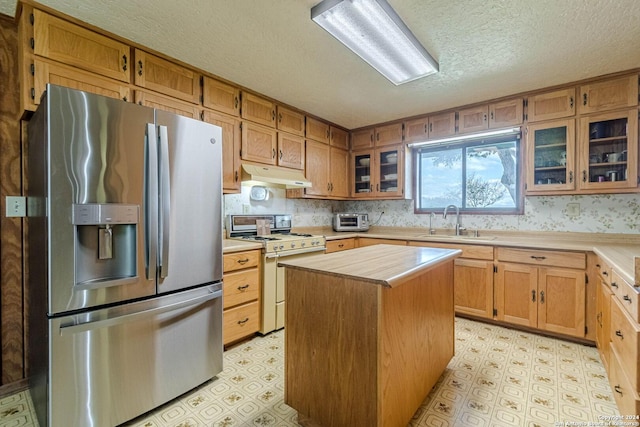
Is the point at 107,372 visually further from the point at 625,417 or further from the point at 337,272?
the point at 625,417

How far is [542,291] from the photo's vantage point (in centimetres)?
273

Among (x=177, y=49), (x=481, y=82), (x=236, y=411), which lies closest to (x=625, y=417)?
(x=236, y=411)

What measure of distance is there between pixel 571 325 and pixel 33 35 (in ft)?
14.9

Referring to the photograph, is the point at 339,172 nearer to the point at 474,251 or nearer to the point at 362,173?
the point at 362,173

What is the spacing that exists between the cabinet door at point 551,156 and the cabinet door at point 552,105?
7 cm

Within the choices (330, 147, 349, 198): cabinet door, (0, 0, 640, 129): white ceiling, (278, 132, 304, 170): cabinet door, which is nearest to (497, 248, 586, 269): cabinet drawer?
(0, 0, 640, 129): white ceiling

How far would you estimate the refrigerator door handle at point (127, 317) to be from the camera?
1437 mm

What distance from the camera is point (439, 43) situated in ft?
6.99

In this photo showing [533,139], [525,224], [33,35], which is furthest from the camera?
[525,224]

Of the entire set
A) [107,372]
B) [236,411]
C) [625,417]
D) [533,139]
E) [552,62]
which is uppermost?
[552,62]

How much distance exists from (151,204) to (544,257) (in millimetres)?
3274

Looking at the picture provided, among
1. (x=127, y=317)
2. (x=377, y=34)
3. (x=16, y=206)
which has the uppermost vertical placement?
(x=377, y=34)

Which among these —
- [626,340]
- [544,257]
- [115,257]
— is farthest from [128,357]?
[544,257]

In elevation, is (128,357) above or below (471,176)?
below
